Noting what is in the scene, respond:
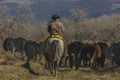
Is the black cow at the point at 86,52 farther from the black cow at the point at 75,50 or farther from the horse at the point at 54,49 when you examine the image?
the horse at the point at 54,49

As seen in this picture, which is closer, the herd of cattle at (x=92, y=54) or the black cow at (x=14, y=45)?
the herd of cattle at (x=92, y=54)

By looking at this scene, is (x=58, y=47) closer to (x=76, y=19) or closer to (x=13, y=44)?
(x=13, y=44)

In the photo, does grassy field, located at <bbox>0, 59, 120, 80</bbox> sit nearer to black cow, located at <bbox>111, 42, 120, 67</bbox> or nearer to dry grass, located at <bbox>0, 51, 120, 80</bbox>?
dry grass, located at <bbox>0, 51, 120, 80</bbox>

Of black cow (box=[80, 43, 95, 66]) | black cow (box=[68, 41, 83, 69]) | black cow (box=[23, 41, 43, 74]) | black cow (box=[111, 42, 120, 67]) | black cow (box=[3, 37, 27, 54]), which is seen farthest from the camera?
black cow (box=[3, 37, 27, 54])

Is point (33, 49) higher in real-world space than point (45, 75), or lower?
higher

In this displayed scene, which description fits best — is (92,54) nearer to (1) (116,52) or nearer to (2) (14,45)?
(1) (116,52)

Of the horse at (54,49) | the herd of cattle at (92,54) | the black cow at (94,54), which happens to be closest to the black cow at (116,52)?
the herd of cattle at (92,54)

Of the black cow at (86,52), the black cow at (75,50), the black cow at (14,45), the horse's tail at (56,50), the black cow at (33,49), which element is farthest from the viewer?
the black cow at (14,45)

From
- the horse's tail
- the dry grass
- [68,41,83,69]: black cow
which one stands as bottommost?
the dry grass

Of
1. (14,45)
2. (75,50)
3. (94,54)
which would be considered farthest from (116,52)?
(14,45)

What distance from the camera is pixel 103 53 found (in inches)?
917

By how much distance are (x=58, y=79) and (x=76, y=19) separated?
73.8 metres

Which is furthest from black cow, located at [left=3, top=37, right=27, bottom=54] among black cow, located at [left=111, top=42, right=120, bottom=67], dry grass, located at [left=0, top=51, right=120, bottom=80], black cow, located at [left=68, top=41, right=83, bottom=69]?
dry grass, located at [left=0, top=51, right=120, bottom=80]

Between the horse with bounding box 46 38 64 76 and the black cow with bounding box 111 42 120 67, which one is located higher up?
the horse with bounding box 46 38 64 76
